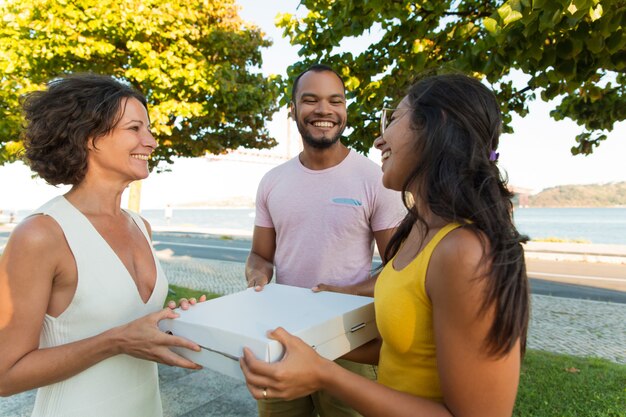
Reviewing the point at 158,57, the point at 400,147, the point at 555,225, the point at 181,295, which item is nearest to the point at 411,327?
the point at 400,147

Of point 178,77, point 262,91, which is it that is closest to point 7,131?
point 178,77

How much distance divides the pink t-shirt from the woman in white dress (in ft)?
2.78

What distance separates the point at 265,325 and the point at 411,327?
1.35ft

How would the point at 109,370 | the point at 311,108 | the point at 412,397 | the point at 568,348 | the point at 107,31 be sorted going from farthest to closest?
1. the point at 107,31
2. the point at 568,348
3. the point at 311,108
4. the point at 109,370
5. the point at 412,397

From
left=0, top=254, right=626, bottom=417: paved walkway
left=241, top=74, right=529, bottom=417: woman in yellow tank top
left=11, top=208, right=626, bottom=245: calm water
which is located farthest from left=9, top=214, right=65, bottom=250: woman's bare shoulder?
left=11, top=208, right=626, bottom=245: calm water

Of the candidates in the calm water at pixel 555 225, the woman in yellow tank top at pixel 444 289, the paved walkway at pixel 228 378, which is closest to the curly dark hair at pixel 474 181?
the woman in yellow tank top at pixel 444 289

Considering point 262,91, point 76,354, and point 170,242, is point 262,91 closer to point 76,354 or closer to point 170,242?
point 76,354

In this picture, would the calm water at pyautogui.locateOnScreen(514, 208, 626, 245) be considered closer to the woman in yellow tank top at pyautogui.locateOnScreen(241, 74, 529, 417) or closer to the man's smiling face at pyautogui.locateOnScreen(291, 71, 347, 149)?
the man's smiling face at pyautogui.locateOnScreen(291, 71, 347, 149)

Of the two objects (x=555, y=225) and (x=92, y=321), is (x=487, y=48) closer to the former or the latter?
(x=92, y=321)

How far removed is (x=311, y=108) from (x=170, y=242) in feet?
66.5

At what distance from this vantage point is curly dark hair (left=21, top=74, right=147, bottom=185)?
5.41 ft

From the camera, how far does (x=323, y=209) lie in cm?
245

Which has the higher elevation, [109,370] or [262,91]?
[262,91]

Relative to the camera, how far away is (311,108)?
2.54 meters
